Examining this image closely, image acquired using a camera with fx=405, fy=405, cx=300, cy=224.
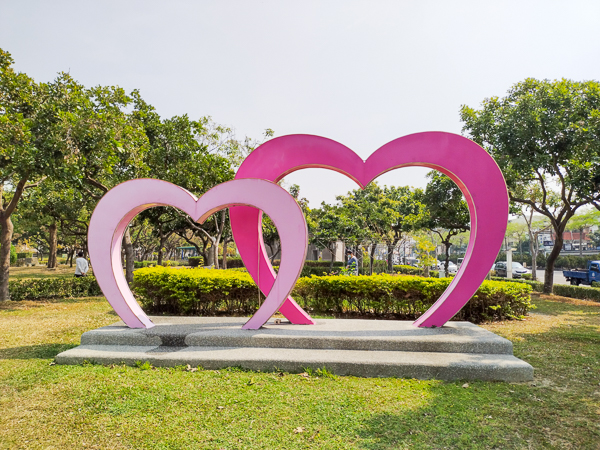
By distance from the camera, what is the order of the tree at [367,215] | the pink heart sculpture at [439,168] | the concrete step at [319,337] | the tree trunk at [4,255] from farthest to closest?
the tree at [367,215]
the tree trunk at [4,255]
the pink heart sculpture at [439,168]
the concrete step at [319,337]

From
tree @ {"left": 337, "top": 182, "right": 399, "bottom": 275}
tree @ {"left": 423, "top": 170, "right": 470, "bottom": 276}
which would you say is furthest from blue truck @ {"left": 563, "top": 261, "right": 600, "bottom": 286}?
tree @ {"left": 337, "top": 182, "right": 399, "bottom": 275}

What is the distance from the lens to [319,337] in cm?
669

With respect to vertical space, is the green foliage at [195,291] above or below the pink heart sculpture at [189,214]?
below

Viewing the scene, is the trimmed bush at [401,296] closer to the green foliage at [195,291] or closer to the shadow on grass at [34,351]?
the green foliage at [195,291]

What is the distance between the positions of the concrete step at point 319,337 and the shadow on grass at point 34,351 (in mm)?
733

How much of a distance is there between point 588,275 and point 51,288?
26561 millimetres

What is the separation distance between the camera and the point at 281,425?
170 inches

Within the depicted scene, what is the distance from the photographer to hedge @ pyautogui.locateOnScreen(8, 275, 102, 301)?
45.1 feet

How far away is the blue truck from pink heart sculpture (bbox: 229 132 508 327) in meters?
19.0

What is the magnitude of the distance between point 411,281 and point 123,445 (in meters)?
7.71

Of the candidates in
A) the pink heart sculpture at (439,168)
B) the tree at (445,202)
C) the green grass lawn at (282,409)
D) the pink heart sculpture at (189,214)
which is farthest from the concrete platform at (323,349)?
the tree at (445,202)

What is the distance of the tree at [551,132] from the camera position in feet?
44.7

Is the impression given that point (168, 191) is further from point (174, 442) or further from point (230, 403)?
point (174, 442)

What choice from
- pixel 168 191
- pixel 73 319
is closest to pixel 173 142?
pixel 73 319
